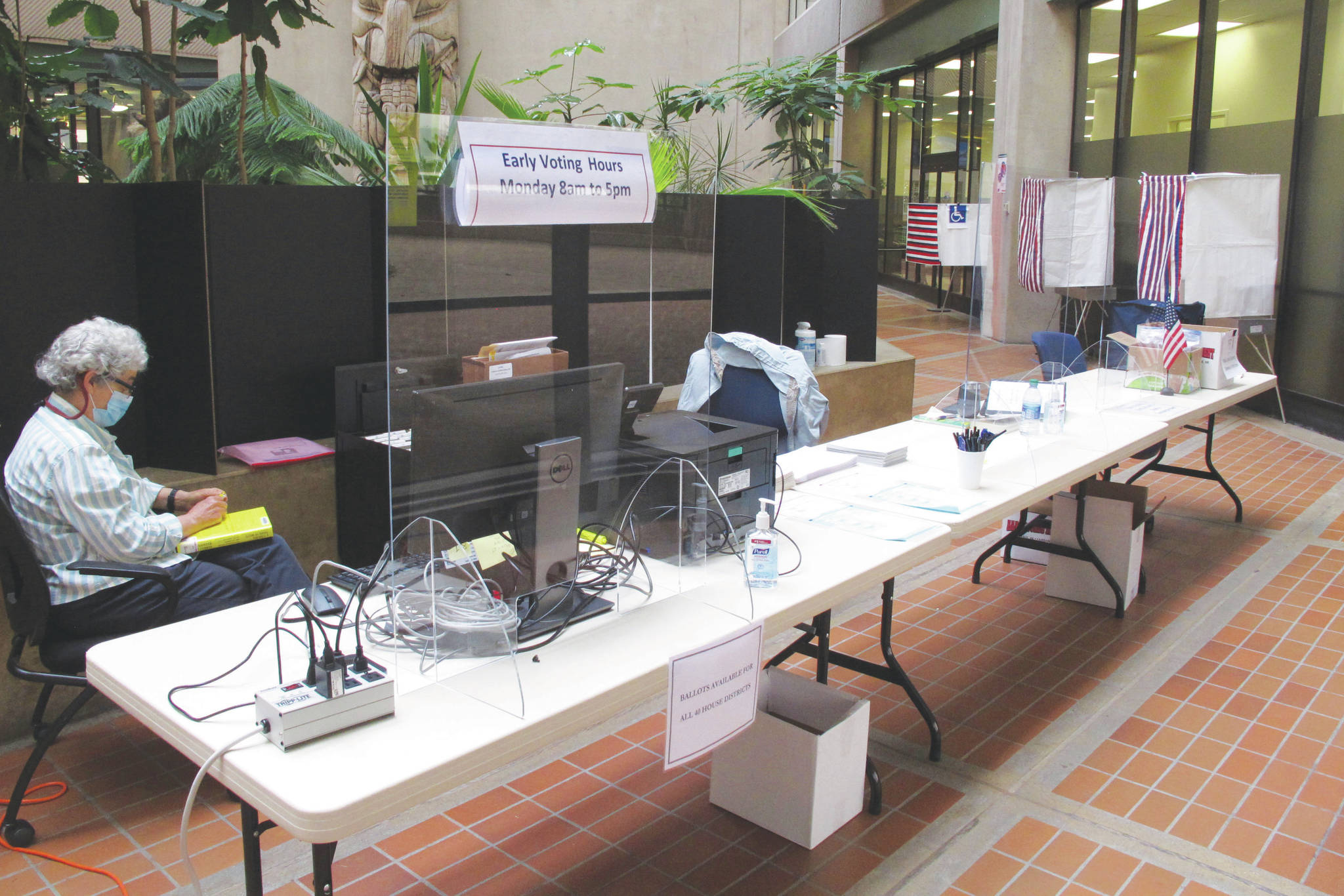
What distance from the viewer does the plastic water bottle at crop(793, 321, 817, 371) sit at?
6.03 metres

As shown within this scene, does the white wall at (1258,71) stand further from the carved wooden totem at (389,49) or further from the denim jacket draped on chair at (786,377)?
the carved wooden totem at (389,49)

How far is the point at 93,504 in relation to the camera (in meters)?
2.58

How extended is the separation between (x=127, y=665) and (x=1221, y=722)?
3.03 m

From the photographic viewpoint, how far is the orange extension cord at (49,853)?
2.42 m

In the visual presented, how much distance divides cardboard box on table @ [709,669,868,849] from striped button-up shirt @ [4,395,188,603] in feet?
5.25

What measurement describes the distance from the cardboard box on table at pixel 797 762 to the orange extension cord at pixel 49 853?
4.72ft

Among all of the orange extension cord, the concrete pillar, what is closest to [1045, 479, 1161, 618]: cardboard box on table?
the orange extension cord

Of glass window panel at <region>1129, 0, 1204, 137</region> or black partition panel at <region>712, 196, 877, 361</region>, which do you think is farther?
glass window panel at <region>1129, 0, 1204, 137</region>

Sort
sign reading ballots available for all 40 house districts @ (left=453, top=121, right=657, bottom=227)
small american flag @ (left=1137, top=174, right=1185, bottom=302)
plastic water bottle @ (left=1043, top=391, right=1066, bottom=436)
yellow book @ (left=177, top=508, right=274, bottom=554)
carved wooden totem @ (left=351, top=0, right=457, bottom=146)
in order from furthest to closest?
carved wooden totem @ (left=351, top=0, right=457, bottom=146) < small american flag @ (left=1137, top=174, right=1185, bottom=302) < plastic water bottle @ (left=1043, top=391, right=1066, bottom=436) < yellow book @ (left=177, top=508, right=274, bottom=554) < sign reading ballots available for all 40 house districts @ (left=453, top=121, right=657, bottom=227)

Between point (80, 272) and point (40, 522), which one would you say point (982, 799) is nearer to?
point (40, 522)

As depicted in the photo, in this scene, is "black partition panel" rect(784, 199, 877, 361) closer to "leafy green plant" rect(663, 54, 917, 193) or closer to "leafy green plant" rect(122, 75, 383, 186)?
"leafy green plant" rect(663, 54, 917, 193)

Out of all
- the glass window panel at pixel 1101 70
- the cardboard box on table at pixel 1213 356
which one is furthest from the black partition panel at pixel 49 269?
the glass window panel at pixel 1101 70

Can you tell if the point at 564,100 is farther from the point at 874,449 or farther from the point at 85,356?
the point at 85,356

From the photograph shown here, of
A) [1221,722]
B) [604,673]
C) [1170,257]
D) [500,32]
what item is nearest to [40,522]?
[604,673]
